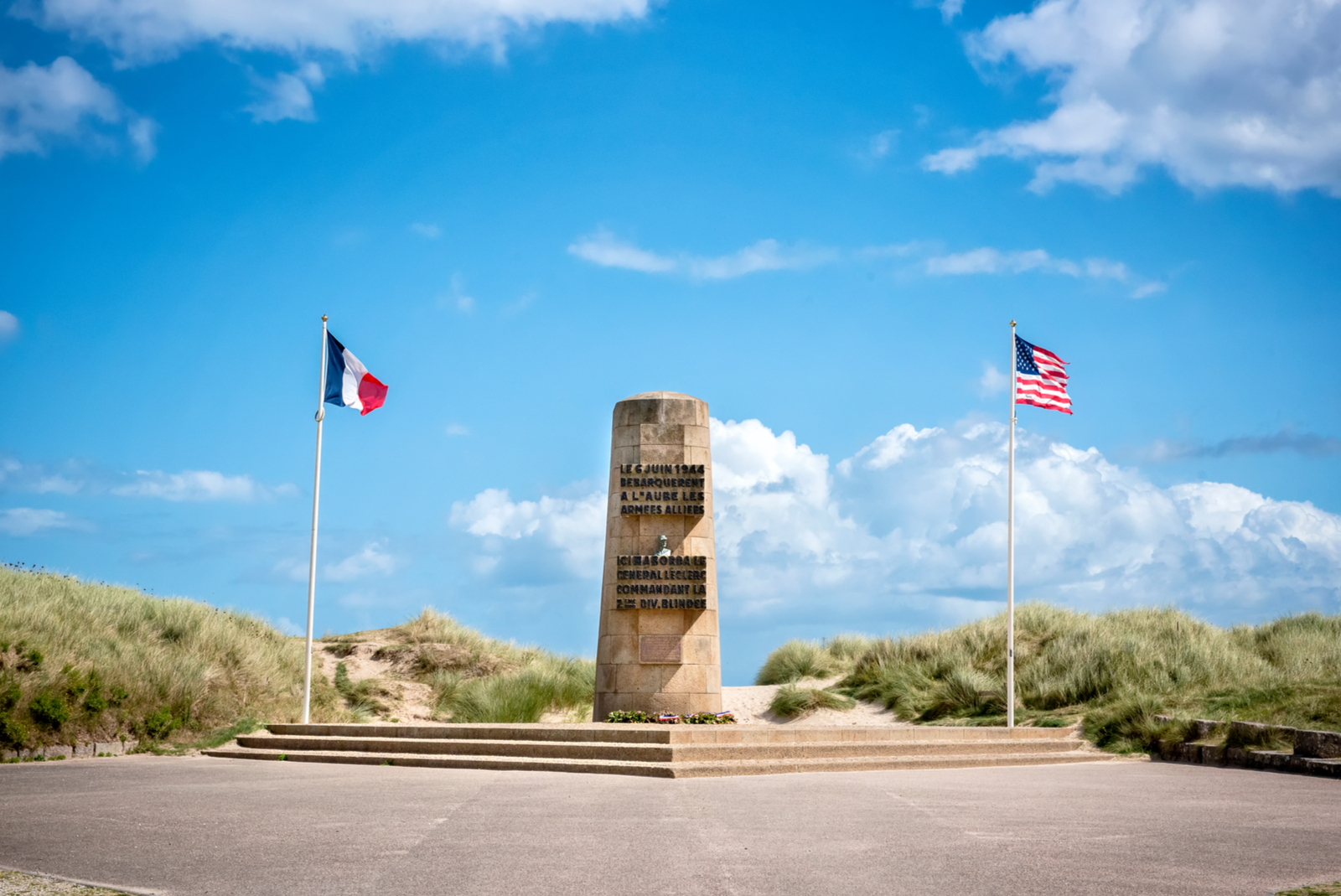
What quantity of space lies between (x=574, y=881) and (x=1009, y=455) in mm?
15524

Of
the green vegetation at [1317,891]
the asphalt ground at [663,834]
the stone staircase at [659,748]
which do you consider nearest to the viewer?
the green vegetation at [1317,891]

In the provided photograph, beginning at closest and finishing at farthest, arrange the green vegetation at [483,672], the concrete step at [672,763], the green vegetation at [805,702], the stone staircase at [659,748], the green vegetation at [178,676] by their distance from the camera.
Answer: the concrete step at [672,763], the stone staircase at [659,748], the green vegetation at [178,676], the green vegetation at [483,672], the green vegetation at [805,702]

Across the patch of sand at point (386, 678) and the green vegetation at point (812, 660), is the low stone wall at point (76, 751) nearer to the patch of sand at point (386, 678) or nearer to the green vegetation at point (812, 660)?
the patch of sand at point (386, 678)

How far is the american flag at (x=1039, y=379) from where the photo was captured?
20625 millimetres

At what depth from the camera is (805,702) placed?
23.8 metres

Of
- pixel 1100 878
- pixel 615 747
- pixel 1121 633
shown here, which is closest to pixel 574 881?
pixel 1100 878

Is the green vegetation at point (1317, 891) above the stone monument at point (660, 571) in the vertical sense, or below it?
below

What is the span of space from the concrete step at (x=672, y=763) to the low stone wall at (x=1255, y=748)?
130 centimetres

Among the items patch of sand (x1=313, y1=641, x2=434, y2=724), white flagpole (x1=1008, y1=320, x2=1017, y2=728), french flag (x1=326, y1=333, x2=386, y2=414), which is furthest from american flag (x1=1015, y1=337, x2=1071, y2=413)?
patch of sand (x1=313, y1=641, x2=434, y2=724)

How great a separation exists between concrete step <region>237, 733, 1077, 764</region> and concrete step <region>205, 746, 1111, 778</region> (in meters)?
0.10

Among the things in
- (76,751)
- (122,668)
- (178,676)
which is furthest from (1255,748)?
(122,668)

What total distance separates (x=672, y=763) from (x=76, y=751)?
9946 mm

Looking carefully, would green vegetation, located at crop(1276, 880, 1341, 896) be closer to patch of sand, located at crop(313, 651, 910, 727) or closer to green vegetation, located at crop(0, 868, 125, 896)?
green vegetation, located at crop(0, 868, 125, 896)

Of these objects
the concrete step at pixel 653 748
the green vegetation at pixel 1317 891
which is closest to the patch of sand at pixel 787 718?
the concrete step at pixel 653 748
